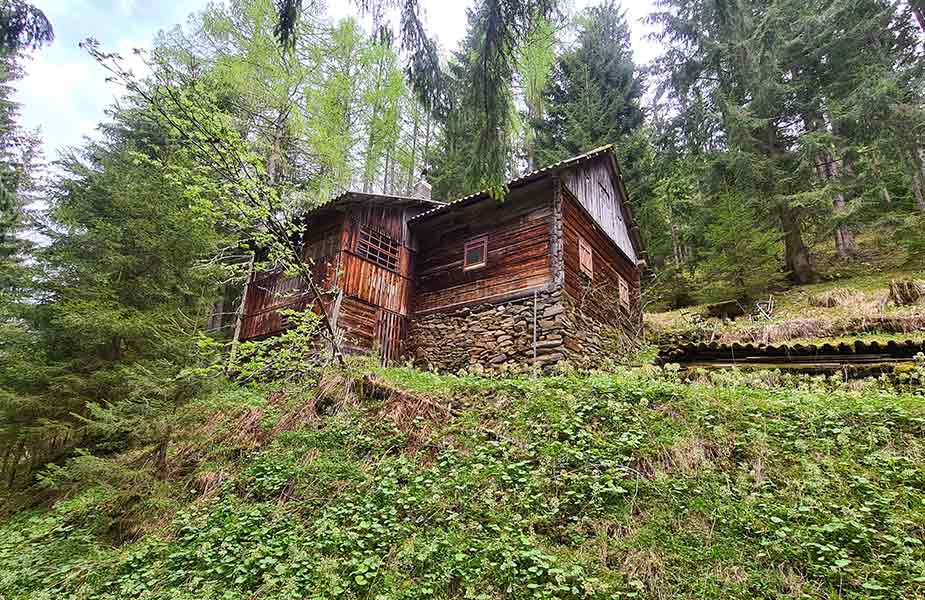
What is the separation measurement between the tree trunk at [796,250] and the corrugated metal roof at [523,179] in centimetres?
805

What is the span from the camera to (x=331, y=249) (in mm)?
12305

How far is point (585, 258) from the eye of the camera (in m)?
12.5

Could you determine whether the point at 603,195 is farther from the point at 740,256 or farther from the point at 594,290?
the point at 740,256

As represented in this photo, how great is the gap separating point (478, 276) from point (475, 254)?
736 millimetres

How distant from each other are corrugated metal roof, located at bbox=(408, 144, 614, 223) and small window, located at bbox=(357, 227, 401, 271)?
3.41ft

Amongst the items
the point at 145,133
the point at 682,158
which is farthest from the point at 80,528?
the point at 682,158

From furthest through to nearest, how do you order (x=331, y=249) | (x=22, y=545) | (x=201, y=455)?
(x=331, y=249) → (x=201, y=455) → (x=22, y=545)

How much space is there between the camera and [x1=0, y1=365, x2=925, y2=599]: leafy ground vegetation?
11.9ft

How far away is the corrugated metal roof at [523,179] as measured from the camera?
11283 mm

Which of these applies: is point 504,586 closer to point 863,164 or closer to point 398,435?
point 398,435

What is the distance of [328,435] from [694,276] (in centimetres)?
1765

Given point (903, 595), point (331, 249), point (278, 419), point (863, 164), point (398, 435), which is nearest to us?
point (903, 595)

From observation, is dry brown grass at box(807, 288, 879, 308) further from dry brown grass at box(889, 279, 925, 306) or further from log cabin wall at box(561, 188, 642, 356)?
log cabin wall at box(561, 188, 642, 356)

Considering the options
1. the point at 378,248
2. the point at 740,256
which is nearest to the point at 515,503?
the point at 378,248
